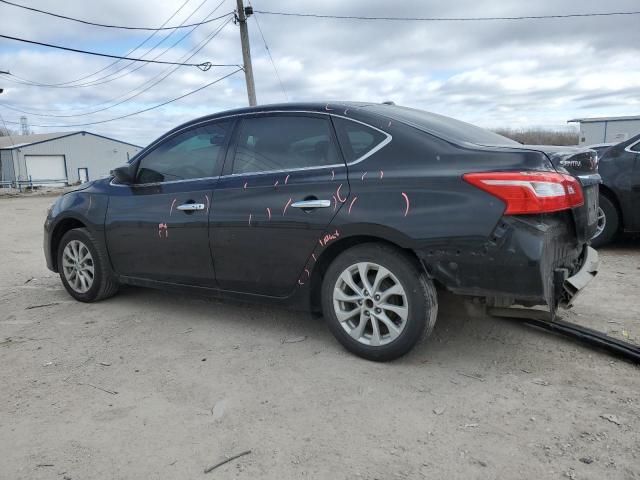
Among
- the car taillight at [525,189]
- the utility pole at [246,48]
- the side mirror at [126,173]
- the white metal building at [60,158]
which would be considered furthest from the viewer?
the white metal building at [60,158]

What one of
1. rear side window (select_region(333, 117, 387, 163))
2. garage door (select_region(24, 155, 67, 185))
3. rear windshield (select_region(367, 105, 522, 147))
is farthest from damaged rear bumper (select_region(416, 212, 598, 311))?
garage door (select_region(24, 155, 67, 185))

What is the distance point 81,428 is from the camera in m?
2.78

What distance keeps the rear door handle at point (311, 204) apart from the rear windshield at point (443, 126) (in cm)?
71

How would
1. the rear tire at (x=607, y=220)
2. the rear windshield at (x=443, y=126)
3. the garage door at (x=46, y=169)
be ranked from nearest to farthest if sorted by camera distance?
the rear windshield at (x=443, y=126) < the rear tire at (x=607, y=220) < the garage door at (x=46, y=169)

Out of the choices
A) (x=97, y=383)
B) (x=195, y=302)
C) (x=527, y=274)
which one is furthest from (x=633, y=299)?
(x=97, y=383)

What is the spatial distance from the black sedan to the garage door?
41.1 metres

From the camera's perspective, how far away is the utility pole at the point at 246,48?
750 inches

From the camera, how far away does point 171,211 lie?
422 centimetres

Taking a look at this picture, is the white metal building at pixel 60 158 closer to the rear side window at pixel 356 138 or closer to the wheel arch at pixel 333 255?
the wheel arch at pixel 333 255

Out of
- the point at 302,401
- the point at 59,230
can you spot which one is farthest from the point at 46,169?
the point at 302,401

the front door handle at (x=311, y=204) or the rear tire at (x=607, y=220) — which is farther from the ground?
the front door handle at (x=311, y=204)

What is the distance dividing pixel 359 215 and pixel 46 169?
45865mm

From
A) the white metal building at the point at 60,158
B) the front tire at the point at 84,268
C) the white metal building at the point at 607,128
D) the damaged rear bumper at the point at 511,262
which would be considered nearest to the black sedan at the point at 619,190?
the damaged rear bumper at the point at 511,262

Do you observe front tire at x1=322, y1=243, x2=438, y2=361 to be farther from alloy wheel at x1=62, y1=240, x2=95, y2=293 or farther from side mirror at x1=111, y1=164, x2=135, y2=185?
alloy wheel at x1=62, y1=240, x2=95, y2=293
